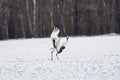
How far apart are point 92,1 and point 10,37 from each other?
13120 mm

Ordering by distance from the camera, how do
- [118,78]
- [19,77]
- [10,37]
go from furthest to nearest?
[10,37] < [19,77] < [118,78]

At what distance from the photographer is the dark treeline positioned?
53469 millimetres

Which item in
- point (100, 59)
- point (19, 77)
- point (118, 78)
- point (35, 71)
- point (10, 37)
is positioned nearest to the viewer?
point (118, 78)

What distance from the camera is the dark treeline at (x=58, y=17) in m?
53.5

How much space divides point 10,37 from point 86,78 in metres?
38.8

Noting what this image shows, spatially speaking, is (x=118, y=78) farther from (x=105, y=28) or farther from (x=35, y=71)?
(x=105, y=28)

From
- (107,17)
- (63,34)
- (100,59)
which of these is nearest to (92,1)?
(107,17)

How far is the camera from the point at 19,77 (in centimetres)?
1655

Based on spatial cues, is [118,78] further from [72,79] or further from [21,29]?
[21,29]

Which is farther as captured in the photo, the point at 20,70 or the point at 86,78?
the point at 20,70

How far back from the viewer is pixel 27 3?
177 feet

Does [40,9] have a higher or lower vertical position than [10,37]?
higher

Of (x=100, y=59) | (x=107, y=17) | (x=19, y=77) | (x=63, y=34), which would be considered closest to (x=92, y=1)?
(x=107, y=17)

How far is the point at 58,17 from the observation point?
55375mm
